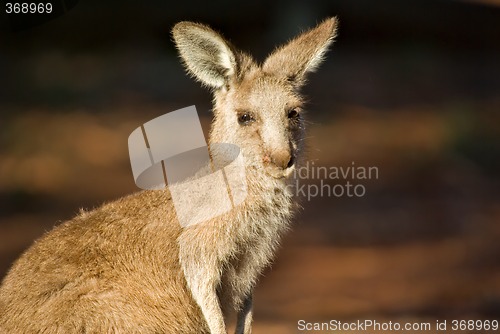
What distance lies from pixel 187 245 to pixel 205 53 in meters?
1.24

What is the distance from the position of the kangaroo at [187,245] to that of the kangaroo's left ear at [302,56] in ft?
0.07

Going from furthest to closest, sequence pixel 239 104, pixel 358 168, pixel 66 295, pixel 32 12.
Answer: pixel 358 168, pixel 32 12, pixel 239 104, pixel 66 295

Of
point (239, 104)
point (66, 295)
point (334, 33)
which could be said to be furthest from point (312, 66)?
point (66, 295)

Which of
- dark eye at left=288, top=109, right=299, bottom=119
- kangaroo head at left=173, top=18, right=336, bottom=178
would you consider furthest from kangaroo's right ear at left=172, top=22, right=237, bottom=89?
dark eye at left=288, top=109, right=299, bottom=119

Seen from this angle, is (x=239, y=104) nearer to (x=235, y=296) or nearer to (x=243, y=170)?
(x=243, y=170)

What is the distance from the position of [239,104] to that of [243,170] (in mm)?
427

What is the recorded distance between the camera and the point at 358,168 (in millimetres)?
8102

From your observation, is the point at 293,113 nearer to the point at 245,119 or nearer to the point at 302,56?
the point at 245,119

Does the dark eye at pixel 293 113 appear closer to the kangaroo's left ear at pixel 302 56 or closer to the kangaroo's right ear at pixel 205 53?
the kangaroo's left ear at pixel 302 56

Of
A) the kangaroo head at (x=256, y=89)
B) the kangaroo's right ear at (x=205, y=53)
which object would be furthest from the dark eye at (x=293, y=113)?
the kangaroo's right ear at (x=205, y=53)

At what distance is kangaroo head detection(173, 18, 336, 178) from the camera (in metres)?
5.38

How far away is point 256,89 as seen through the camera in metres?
5.54

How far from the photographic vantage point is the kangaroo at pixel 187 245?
522 centimetres

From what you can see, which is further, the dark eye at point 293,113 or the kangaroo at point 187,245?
the dark eye at point 293,113
